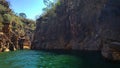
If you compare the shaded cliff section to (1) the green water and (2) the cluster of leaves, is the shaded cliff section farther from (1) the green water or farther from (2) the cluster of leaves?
(1) the green water

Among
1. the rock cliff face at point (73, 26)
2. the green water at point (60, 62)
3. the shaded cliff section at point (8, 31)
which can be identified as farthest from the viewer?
the shaded cliff section at point (8, 31)

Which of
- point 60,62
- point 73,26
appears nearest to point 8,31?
point 73,26

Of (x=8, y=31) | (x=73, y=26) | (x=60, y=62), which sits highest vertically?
(x=73, y=26)

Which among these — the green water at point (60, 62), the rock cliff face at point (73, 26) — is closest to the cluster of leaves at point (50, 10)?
the rock cliff face at point (73, 26)

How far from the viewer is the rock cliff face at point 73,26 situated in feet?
258

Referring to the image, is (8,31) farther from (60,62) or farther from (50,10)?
(60,62)

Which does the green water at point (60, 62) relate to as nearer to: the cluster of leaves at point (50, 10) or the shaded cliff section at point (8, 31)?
the shaded cliff section at point (8, 31)

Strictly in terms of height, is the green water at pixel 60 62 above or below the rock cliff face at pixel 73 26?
below

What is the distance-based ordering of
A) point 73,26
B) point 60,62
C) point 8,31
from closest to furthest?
point 60,62 → point 73,26 → point 8,31

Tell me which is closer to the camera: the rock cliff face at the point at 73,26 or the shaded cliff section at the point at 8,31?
the rock cliff face at the point at 73,26

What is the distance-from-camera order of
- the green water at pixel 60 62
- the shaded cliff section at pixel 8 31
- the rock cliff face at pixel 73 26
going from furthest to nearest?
the shaded cliff section at pixel 8 31
the rock cliff face at pixel 73 26
the green water at pixel 60 62

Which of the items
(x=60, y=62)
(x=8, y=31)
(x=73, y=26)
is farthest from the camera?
(x=8, y=31)

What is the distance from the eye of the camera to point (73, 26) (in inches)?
3716

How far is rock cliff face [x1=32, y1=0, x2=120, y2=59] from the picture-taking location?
78.6 m
